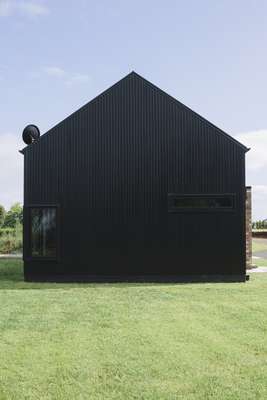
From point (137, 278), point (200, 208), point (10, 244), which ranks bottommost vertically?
point (137, 278)

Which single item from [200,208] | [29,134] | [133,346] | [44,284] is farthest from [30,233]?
[133,346]

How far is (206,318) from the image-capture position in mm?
9938

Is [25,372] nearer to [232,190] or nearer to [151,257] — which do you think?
[151,257]

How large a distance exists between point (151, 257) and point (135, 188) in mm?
2496

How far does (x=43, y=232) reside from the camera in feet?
56.1

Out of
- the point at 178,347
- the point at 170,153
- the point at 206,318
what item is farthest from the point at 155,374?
the point at 170,153

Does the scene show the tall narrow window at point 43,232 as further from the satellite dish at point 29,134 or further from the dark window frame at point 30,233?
the satellite dish at point 29,134

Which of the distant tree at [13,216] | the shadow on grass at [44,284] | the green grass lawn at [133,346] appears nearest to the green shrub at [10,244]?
the shadow on grass at [44,284]

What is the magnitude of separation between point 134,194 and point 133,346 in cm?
967

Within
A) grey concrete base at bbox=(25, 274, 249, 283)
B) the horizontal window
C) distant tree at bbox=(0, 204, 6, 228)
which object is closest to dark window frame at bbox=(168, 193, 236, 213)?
the horizontal window

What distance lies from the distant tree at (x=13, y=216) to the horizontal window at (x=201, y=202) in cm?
3560

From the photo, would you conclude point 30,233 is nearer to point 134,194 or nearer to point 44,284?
point 44,284

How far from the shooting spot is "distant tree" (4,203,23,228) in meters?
50.5

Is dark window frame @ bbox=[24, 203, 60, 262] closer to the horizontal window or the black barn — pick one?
the black barn
